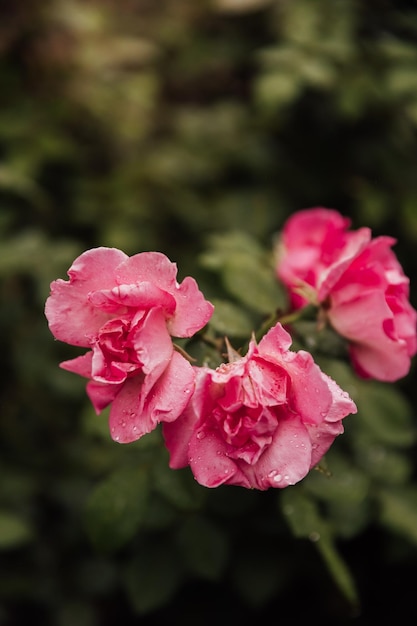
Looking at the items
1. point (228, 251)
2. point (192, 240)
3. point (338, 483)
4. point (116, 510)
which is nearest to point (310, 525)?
point (338, 483)

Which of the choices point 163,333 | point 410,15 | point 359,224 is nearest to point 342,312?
point 163,333

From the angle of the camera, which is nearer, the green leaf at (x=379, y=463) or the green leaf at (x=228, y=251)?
the green leaf at (x=228, y=251)

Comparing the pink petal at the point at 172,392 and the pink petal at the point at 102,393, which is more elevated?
the pink petal at the point at 172,392

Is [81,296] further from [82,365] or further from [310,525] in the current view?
[310,525]

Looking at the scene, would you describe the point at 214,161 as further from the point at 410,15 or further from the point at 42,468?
the point at 42,468

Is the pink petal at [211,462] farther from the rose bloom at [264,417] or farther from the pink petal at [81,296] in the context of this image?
the pink petal at [81,296]

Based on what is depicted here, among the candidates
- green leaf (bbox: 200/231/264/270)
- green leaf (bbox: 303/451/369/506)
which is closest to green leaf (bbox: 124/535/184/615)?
green leaf (bbox: 303/451/369/506)

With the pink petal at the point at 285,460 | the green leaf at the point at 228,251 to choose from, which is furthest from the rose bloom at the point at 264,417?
the green leaf at the point at 228,251
